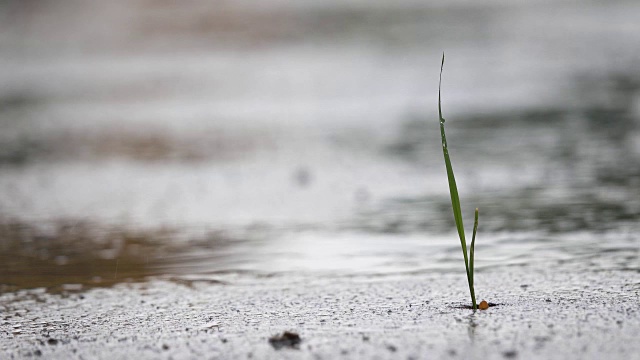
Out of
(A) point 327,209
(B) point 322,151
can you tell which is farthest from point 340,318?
(B) point 322,151

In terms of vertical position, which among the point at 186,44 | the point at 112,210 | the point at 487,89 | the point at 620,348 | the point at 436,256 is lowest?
→ the point at 620,348

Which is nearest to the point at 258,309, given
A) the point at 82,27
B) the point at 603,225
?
→ the point at 603,225

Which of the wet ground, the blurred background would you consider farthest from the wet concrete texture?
the blurred background

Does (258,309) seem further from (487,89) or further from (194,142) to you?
(487,89)

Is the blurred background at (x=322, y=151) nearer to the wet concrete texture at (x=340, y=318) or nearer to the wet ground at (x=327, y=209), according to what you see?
the wet ground at (x=327, y=209)

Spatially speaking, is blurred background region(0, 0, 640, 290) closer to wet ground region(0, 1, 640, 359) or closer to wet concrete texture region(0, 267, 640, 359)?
wet ground region(0, 1, 640, 359)

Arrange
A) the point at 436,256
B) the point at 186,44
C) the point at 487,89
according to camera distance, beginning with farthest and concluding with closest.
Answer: the point at 186,44
the point at 487,89
the point at 436,256
